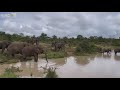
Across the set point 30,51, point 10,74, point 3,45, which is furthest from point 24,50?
point 10,74

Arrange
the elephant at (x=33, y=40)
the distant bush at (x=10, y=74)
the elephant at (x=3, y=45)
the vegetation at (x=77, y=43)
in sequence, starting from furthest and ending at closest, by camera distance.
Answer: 1. the vegetation at (x=77, y=43)
2. the elephant at (x=33, y=40)
3. the elephant at (x=3, y=45)
4. the distant bush at (x=10, y=74)

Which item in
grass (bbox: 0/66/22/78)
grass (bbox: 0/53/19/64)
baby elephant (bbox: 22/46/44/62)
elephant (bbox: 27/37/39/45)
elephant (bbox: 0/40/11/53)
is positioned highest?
elephant (bbox: 27/37/39/45)

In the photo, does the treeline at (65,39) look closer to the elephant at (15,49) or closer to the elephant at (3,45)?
the elephant at (3,45)

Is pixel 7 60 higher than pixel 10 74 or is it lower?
higher

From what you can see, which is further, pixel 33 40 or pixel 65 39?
pixel 65 39

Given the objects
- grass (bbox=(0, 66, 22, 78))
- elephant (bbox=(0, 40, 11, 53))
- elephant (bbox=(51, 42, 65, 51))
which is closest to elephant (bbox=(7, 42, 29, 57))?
elephant (bbox=(0, 40, 11, 53))

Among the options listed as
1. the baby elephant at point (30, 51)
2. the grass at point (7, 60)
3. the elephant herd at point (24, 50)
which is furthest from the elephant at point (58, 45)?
the grass at point (7, 60)

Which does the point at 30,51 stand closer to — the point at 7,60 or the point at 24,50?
the point at 24,50

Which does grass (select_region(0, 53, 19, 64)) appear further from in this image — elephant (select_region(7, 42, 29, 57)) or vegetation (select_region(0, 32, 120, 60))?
vegetation (select_region(0, 32, 120, 60))

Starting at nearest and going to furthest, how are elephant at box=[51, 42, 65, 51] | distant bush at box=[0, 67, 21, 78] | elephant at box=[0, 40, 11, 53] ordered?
distant bush at box=[0, 67, 21, 78]
elephant at box=[0, 40, 11, 53]
elephant at box=[51, 42, 65, 51]

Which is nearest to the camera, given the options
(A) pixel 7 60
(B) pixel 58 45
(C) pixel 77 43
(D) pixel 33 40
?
(A) pixel 7 60
